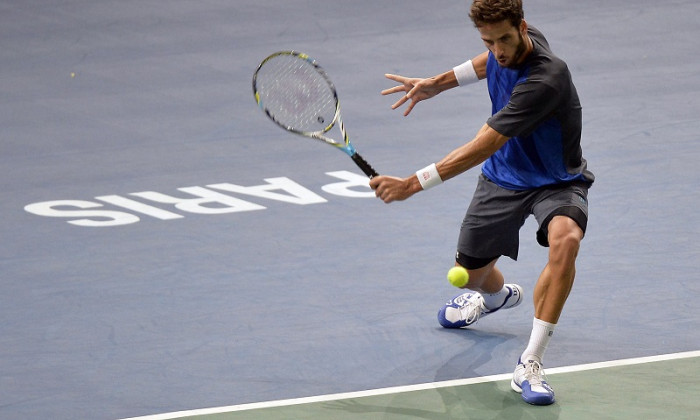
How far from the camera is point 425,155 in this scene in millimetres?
9289

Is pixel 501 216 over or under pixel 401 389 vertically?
over

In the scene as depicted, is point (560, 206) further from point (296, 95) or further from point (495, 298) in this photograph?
point (296, 95)

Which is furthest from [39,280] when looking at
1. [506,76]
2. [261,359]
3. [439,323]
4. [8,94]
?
[8,94]

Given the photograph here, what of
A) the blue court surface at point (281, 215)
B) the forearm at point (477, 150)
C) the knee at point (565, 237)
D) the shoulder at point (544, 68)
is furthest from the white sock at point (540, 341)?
the shoulder at point (544, 68)

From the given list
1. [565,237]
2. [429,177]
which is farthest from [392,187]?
[565,237]

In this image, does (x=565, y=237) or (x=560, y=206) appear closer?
(x=565, y=237)

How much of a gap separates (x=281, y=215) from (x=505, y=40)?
10.2ft

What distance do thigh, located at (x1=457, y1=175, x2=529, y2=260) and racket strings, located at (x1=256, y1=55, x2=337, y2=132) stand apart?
89cm

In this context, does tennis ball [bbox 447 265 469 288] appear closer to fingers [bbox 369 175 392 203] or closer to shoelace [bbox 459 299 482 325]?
shoelace [bbox 459 299 482 325]

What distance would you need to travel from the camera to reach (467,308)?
21.1 ft

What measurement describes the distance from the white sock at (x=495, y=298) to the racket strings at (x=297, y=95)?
124cm

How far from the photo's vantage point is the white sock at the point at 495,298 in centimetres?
645

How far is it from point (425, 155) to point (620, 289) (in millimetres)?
2799

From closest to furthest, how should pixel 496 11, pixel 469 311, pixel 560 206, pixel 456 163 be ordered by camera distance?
pixel 496 11 < pixel 456 163 < pixel 560 206 < pixel 469 311
